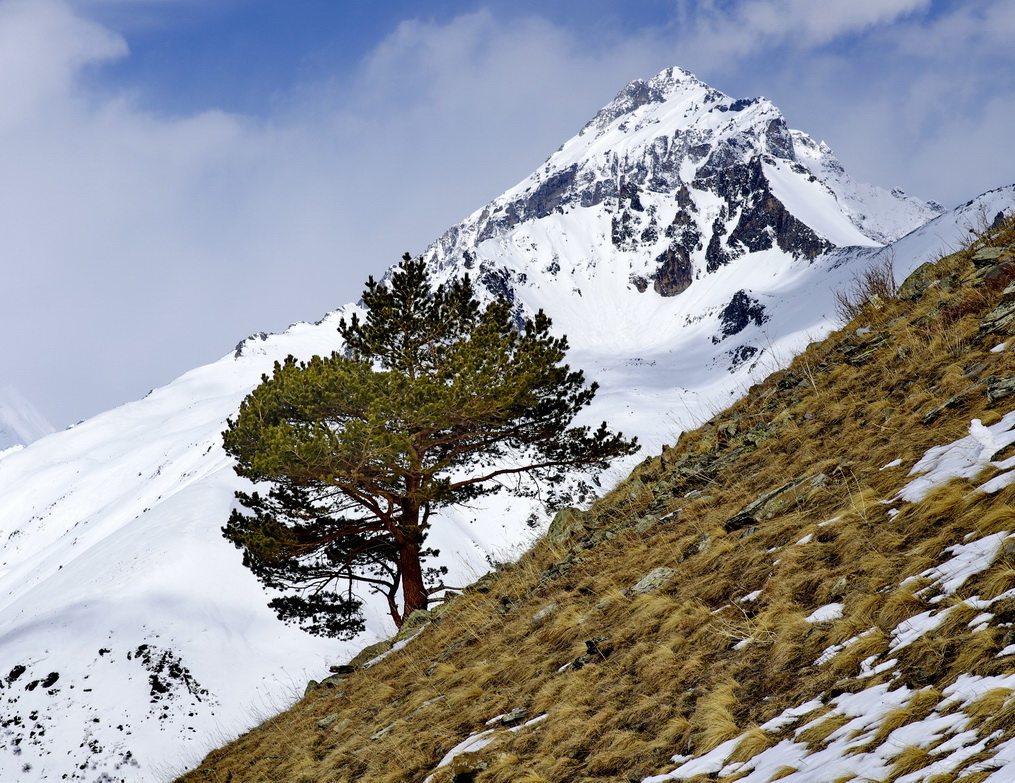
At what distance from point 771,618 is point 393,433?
11.8 metres

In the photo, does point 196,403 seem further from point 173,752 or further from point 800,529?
point 800,529

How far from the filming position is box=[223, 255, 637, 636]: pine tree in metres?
16.7

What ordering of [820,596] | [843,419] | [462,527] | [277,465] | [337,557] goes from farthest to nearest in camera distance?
[462,527] < [337,557] < [277,465] < [843,419] < [820,596]

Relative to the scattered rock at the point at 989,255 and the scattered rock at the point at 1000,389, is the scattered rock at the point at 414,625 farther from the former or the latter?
the scattered rock at the point at 989,255

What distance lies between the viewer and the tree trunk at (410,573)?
18.4 meters

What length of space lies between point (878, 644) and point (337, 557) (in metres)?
16.2

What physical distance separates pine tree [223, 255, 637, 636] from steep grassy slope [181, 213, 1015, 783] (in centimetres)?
513

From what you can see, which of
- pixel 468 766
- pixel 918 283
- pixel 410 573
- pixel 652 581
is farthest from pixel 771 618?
pixel 410 573

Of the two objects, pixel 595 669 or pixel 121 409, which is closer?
pixel 595 669

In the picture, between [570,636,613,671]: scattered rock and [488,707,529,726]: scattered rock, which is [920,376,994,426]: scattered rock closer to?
[570,636,613,671]: scattered rock

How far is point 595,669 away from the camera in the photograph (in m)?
7.02

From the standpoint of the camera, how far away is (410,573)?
18719 millimetres

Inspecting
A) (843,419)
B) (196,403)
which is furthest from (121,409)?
(843,419)

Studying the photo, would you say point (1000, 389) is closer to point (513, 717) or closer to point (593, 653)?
point (593, 653)
